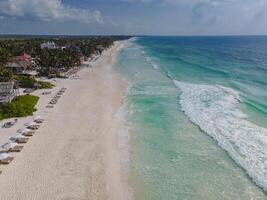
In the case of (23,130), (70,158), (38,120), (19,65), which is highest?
(23,130)

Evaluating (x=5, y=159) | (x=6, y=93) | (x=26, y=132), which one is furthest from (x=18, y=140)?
(x=6, y=93)

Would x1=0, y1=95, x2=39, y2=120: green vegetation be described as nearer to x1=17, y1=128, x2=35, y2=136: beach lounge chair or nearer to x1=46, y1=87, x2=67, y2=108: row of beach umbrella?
x1=46, y1=87, x2=67, y2=108: row of beach umbrella

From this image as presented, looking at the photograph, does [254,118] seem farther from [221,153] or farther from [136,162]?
[136,162]

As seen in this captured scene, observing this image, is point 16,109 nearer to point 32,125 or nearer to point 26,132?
point 32,125

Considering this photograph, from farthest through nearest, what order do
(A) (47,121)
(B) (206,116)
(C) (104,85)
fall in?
(C) (104,85) → (B) (206,116) → (A) (47,121)

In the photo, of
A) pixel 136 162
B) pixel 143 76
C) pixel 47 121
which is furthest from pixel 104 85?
pixel 136 162

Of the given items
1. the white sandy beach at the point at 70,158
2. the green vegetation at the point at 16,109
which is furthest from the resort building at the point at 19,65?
the green vegetation at the point at 16,109
